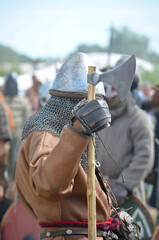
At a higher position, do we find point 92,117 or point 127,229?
point 92,117

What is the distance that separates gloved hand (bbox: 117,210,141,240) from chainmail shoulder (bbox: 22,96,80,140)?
0.77 metres

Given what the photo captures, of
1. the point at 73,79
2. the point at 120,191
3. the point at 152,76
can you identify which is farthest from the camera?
the point at 152,76

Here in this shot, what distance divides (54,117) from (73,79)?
0.89ft

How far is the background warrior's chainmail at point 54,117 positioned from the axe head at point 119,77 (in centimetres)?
49

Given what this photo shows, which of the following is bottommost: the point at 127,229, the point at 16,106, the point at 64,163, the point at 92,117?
the point at 16,106

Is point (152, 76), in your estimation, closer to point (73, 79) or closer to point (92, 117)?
point (73, 79)

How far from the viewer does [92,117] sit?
2.18 metres

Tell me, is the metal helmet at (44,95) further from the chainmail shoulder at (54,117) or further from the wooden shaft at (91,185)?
the wooden shaft at (91,185)

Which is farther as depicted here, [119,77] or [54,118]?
[54,118]

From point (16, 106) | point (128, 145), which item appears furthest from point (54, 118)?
point (16, 106)

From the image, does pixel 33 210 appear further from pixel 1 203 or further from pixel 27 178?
pixel 1 203

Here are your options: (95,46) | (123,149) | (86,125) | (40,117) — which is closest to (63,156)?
(86,125)

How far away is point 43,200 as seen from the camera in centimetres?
248

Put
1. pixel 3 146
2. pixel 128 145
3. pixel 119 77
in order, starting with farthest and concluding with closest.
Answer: pixel 3 146 < pixel 128 145 < pixel 119 77
